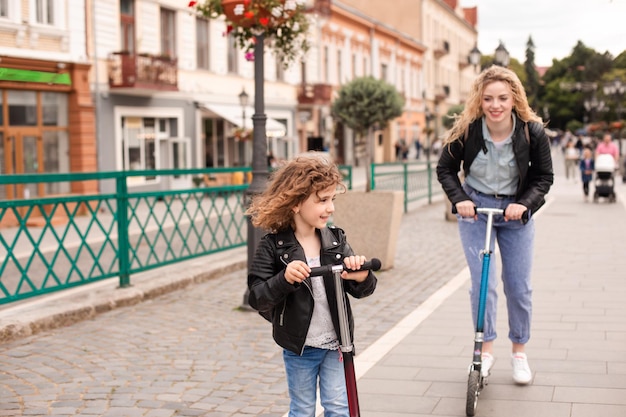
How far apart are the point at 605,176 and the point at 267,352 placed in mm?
16012

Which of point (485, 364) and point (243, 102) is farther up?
point (243, 102)

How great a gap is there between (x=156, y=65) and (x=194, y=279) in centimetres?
1716

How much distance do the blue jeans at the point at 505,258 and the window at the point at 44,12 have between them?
18717 mm

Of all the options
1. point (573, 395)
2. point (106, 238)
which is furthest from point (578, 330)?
point (106, 238)

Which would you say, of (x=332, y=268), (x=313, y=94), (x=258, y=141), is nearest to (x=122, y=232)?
(x=258, y=141)

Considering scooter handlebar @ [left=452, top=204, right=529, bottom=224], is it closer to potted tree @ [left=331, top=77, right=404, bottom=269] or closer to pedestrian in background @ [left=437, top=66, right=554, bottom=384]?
pedestrian in background @ [left=437, top=66, right=554, bottom=384]

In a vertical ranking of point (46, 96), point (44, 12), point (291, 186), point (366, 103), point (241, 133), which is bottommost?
point (291, 186)

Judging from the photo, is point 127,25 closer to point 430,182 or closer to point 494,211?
point 430,182

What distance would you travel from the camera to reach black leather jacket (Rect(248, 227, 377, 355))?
3.42m

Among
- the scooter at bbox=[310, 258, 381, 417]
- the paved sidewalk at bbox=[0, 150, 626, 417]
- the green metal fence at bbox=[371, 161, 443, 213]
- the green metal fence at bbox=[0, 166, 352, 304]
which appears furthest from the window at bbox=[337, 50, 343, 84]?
the scooter at bbox=[310, 258, 381, 417]

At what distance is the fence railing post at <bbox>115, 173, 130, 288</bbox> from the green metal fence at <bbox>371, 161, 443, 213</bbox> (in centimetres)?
957

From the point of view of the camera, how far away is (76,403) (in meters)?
5.05

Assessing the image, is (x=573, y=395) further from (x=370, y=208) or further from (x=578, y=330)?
(x=370, y=208)

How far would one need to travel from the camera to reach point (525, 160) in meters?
4.93
